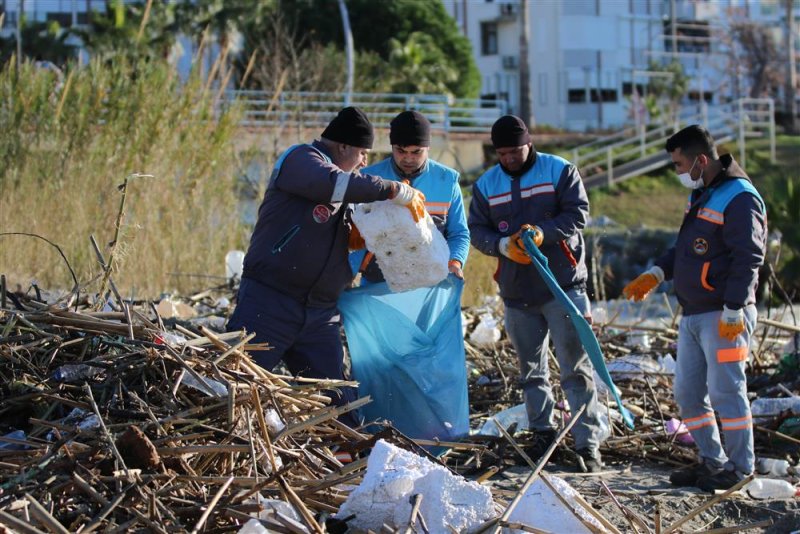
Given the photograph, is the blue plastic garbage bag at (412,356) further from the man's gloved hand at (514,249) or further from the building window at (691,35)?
the building window at (691,35)

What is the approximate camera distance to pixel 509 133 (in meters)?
5.79

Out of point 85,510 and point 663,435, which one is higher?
point 85,510

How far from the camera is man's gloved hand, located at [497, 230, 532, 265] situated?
18.7 feet

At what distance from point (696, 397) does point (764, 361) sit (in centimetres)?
270

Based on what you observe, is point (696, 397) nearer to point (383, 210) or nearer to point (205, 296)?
point (383, 210)

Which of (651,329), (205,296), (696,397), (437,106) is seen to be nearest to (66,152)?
(205,296)

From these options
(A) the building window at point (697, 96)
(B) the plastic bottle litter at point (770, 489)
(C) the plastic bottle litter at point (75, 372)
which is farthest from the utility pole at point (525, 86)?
(C) the plastic bottle litter at point (75, 372)

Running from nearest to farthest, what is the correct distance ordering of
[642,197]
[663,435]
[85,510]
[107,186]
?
[85,510] < [663,435] < [107,186] < [642,197]

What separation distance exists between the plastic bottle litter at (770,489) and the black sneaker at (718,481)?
9 cm

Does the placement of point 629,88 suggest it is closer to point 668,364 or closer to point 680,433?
point 668,364

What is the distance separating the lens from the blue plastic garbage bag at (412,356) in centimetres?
567

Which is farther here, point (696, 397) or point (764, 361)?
point (764, 361)

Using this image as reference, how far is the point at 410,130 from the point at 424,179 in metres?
0.33

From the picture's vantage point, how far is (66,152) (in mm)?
10992
